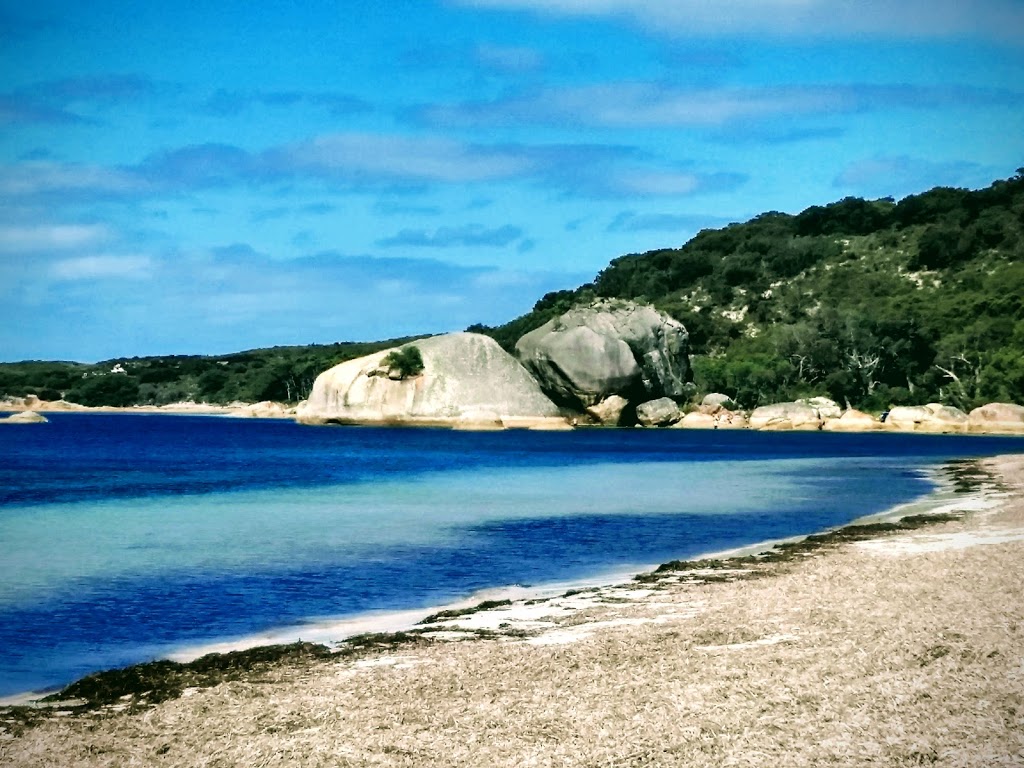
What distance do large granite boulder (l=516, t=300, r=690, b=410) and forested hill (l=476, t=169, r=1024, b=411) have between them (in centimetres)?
→ 896

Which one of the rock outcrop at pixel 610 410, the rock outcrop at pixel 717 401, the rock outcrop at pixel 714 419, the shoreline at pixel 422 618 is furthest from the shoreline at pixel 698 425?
the shoreline at pixel 422 618

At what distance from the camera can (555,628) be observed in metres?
13.6

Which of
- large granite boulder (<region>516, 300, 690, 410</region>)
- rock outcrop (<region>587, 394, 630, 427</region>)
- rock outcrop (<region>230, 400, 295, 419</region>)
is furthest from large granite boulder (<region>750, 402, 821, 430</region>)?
rock outcrop (<region>230, 400, 295, 419</region>)

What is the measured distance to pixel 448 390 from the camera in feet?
311

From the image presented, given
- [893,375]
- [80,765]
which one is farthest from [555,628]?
[893,375]

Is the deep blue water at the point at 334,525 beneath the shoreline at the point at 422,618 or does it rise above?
beneath

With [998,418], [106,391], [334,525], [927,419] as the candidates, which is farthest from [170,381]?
[334,525]

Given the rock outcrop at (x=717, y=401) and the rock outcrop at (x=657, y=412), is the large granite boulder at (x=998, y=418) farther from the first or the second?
the rock outcrop at (x=657, y=412)

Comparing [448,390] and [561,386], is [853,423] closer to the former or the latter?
[561,386]

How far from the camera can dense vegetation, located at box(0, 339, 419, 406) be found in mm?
164375

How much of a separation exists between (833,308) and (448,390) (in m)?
44.9

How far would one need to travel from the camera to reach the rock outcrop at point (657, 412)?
329 feet

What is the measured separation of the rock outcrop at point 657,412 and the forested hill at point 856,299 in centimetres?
745

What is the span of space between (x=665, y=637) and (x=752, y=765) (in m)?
4.63
